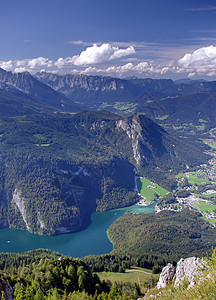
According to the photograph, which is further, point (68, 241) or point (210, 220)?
point (210, 220)

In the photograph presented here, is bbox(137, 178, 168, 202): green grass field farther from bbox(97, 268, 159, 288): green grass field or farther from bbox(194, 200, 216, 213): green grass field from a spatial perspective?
bbox(97, 268, 159, 288): green grass field

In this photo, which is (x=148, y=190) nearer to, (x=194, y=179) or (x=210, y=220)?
(x=194, y=179)

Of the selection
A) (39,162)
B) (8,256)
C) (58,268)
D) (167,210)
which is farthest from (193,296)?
(39,162)

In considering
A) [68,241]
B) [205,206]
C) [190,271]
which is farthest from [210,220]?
[190,271]

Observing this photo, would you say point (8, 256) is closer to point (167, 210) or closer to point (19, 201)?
point (19, 201)

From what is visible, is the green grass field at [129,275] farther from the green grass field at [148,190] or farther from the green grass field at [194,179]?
the green grass field at [194,179]

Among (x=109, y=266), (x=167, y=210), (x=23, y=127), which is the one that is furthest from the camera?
(x=23, y=127)
